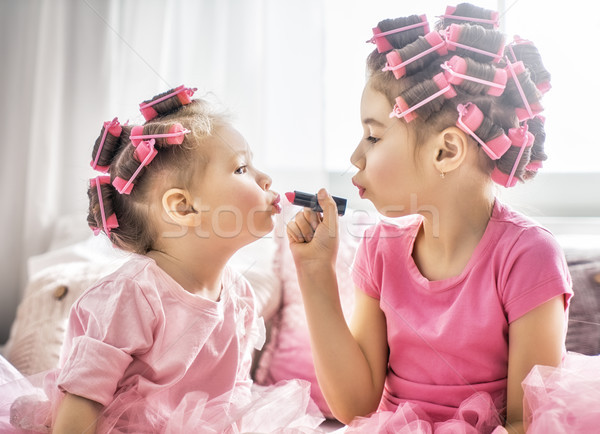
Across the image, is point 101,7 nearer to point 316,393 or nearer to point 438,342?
point 316,393

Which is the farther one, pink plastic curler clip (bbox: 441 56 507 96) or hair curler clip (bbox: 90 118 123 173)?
hair curler clip (bbox: 90 118 123 173)

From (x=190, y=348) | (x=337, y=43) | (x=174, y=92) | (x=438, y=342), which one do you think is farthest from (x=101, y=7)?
(x=438, y=342)

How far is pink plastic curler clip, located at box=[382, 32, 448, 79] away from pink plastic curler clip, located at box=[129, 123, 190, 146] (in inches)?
12.5

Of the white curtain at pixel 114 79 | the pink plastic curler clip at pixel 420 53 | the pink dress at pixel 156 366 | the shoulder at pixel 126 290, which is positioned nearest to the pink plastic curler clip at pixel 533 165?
the pink plastic curler clip at pixel 420 53

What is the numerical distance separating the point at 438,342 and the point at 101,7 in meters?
1.47

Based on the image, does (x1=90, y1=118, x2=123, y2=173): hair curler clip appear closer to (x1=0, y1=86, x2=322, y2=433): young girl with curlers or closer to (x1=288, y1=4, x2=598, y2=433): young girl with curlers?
(x1=0, y1=86, x2=322, y2=433): young girl with curlers

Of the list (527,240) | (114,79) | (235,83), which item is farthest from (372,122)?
(114,79)

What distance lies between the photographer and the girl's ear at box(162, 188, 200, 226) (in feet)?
3.08

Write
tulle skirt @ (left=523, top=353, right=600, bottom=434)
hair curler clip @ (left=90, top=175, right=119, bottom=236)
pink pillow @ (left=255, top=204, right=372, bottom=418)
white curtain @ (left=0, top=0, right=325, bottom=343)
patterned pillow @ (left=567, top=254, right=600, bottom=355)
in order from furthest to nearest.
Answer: white curtain @ (left=0, top=0, right=325, bottom=343), pink pillow @ (left=255, top=204, right=372, bottom=418), patterned pillow @ (left=567, top=254, right=600, bottom=355), hair curler clip @ (left=90, top=175, right=119, bottom=236), tulle skirt @ (left=523, top=353, right=600, bottom=434)

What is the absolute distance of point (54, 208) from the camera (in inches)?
75.5

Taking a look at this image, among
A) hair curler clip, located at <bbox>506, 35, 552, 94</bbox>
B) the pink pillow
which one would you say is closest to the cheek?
hair curler clip, located at <bbox>506, 35, 552, 94</bbox>

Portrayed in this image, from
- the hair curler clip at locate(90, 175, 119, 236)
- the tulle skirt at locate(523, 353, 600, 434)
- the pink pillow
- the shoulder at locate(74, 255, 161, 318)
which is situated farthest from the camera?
the pink pillow

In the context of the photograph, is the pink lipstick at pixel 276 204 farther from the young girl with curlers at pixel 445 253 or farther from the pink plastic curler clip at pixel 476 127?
the pink plastic curler clip at pixel 476 127

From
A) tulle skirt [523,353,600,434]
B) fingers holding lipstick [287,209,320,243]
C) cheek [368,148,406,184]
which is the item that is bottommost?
tulle skirt [523,353,600,434]
